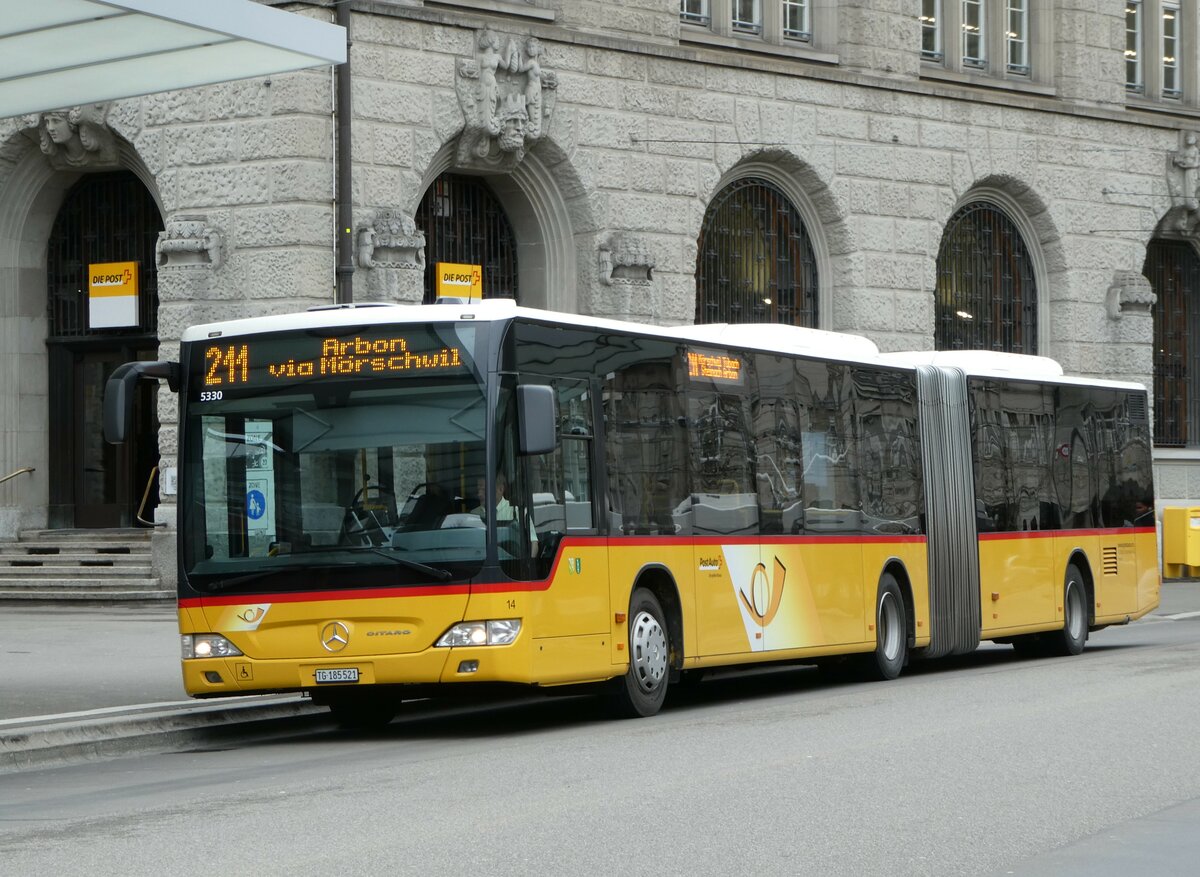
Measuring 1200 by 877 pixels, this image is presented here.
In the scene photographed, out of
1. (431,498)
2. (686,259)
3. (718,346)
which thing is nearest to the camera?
(431,498)

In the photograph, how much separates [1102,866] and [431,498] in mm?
5797

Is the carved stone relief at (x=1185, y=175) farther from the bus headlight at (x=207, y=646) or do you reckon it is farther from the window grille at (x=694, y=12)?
the bus headlight at (x=207, y=646)

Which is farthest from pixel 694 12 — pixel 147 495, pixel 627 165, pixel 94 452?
pixel 94 452

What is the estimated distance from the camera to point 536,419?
12.4 meters

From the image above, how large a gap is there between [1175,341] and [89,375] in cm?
1942

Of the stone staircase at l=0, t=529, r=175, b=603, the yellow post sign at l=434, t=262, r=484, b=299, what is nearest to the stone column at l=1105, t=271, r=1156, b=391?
the yellow post sign at l=434, t=262, r=484, b=299

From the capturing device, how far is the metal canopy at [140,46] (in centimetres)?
1333

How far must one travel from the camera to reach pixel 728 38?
93.8ft

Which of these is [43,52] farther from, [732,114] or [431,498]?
[732,114]

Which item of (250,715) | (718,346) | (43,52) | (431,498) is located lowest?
(250,715)

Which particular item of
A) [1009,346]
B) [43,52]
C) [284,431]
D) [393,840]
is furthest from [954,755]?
[1009,346]

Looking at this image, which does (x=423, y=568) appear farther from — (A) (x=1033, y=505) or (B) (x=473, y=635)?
(A) (x=1033, y=505)

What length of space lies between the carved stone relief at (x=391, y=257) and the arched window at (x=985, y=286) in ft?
33.1

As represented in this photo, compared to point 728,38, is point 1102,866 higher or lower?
lower
